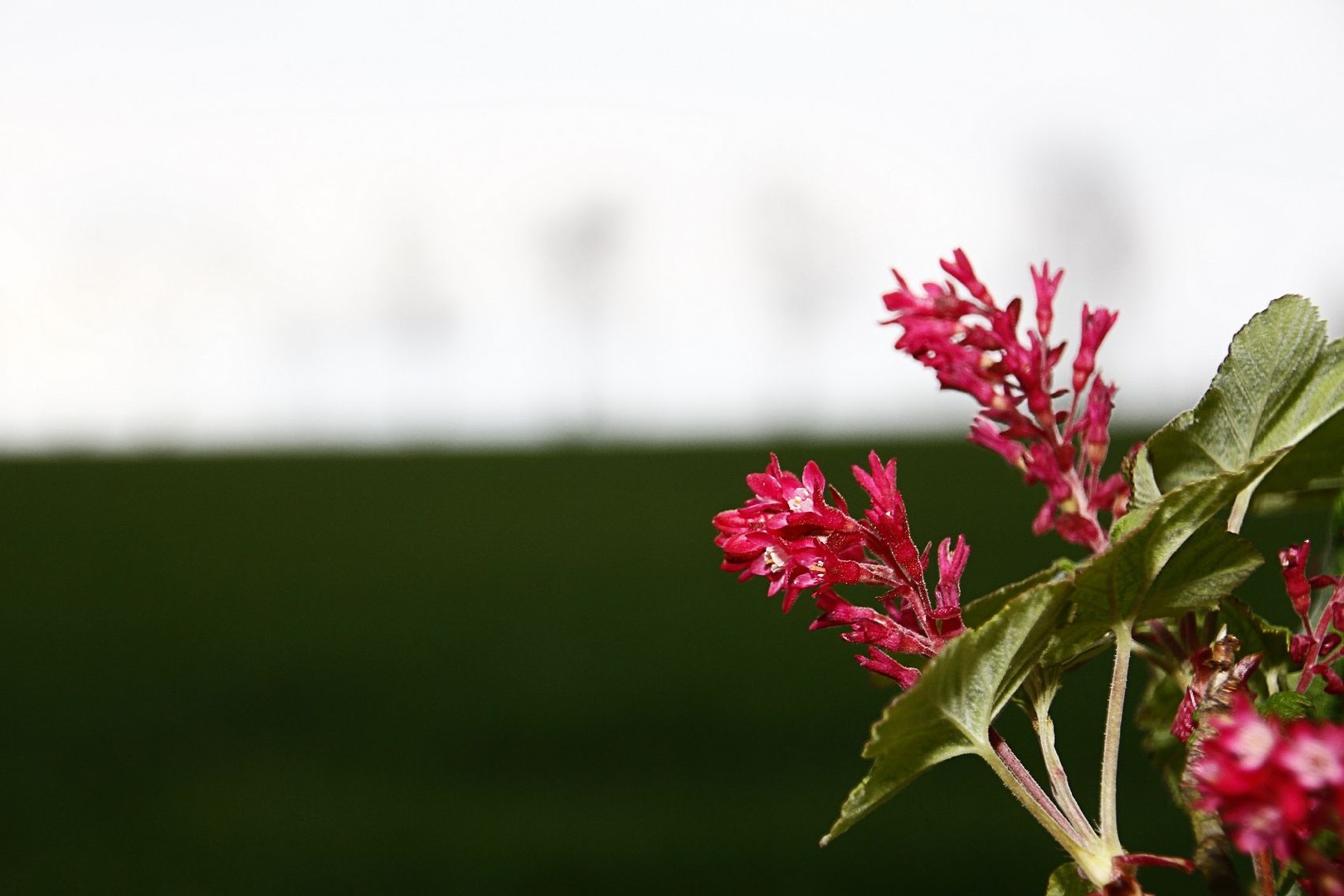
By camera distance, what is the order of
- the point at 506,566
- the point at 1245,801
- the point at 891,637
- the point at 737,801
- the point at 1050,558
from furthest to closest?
the point at 506,566 → the point at 1050,558 → the point at 737,801 → the point at 891,637 → the point at 1245,801

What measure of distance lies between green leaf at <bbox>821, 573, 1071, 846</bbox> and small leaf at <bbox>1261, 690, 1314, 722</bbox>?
0.30 ft

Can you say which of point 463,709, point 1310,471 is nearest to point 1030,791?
point 1310,471

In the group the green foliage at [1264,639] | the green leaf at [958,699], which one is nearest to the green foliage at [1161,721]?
the green foliage at [1264,639]

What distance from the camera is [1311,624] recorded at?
0.58 meters

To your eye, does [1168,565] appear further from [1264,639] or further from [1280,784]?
[1280,784]

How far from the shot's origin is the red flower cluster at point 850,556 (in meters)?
0.55

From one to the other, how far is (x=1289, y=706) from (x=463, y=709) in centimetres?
640

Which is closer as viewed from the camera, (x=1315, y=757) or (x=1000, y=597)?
(x=1315, y=757)

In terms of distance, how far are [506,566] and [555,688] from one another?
3009mm

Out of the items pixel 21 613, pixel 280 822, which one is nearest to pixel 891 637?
pixel 280 822

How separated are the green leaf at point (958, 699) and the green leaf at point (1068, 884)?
7 cm

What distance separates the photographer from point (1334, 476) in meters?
0.64

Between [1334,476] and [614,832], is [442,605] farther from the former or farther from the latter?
[1334,476]

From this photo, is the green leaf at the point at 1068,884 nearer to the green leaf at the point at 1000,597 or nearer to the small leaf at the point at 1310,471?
the green leaf at the point at 1000,597
